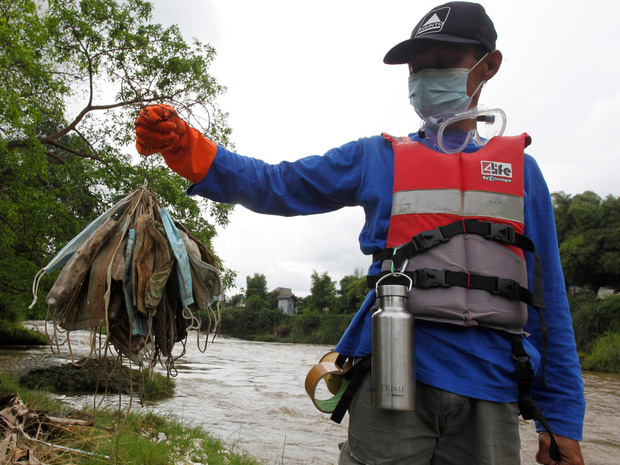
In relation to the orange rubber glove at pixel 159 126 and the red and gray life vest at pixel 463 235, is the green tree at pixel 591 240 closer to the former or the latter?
the red and gray life vest at pixel 463 235

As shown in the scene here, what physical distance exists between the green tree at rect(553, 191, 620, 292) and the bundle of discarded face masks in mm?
26654

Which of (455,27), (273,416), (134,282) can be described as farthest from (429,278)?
(273,416)

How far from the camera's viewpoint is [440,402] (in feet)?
5.23

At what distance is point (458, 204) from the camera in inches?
70.7

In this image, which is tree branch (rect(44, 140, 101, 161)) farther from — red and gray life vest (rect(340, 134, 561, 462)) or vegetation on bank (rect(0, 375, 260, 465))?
red and gray life vest (rect(340, 134, 561, 462))

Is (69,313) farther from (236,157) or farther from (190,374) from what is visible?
(190,374)

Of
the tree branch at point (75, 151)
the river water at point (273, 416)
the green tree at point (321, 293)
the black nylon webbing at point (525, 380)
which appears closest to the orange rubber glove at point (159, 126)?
the black nylon webbing at point (525, 380)

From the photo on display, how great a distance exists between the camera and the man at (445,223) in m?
1.61

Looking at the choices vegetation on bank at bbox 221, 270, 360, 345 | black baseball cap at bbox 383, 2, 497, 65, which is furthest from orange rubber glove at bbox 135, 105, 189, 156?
vegetation on bank at bbox 221, 270, 360, 345

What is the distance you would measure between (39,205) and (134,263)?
906 cm

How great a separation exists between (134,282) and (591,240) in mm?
28362

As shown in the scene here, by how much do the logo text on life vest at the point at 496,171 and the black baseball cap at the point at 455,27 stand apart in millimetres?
502

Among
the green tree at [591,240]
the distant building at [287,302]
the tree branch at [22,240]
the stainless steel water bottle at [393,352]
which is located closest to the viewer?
the stainless steel water bottle at [393,352]

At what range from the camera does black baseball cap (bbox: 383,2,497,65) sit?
193 cm
